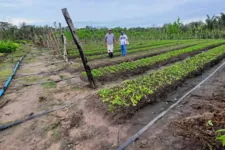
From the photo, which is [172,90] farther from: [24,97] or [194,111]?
[24,97]

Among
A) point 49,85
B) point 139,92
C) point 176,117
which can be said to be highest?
point 139,92

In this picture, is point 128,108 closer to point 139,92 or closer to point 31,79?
point 139,92

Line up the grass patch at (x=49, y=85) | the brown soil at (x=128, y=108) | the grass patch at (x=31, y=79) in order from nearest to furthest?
1. the brown soil at (x=128, y=108)
2. the grass patch at (x=49, y=85)
3. the grass patch at (x=31, y=79)

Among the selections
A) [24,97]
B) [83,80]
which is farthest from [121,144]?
[83,80]

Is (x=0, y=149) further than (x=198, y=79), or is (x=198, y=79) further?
(x=198, y=79)

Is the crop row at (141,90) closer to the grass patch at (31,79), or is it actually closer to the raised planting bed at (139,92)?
the raised planting bed at (139,92)

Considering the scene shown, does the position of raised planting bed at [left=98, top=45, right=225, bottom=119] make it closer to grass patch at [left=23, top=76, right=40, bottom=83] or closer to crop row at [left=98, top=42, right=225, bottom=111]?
crop row at [left=98, top=42, right=225, bottom=111]

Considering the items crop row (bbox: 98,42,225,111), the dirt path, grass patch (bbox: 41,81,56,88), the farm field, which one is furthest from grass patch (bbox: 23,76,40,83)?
the dirt path

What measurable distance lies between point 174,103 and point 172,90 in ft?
3.61

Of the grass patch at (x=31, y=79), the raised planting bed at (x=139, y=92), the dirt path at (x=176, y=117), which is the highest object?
the raised planting bed at (x=139, y=92)

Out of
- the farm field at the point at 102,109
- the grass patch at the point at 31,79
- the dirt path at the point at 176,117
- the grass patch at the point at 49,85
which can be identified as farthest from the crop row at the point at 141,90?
the grass patch at the point at 31,79

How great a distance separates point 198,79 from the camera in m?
8.12

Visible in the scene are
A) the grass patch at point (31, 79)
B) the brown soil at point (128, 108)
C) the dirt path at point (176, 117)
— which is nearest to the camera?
the dirt path at point (176, 117)

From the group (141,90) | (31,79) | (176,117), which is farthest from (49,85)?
(176,117)
